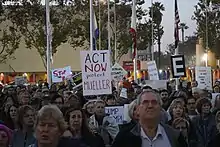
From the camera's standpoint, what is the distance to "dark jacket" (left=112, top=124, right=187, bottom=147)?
515cm

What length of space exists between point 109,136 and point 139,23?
49.6 m

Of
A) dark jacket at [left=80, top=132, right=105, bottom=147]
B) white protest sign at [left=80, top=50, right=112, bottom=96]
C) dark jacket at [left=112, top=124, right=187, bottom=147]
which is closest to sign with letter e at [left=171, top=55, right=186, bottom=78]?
white protest sign at [left=80, top=50, right=112, bottom=96]

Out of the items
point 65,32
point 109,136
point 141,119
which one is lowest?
point 109,136

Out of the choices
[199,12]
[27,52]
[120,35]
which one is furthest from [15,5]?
[199,12]

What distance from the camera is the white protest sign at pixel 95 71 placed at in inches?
462

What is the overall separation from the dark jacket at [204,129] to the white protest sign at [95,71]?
3.02 meters

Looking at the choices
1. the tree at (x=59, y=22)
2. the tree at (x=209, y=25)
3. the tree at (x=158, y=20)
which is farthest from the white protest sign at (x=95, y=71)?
the tree at (x=158, y=20)

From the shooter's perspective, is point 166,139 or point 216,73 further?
point 216,73

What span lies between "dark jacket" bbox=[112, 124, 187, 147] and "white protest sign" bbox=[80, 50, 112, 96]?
6350 millimetres

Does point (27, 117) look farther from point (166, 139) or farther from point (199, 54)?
point (199, 54)

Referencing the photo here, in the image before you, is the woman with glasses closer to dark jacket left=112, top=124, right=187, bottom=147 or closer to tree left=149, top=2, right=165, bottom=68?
dark jacket left=112, top=124, right=187, bottom=147

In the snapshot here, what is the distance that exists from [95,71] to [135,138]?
6.82 m

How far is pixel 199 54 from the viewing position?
7900 cm

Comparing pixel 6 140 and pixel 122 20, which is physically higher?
pixel 122 20
